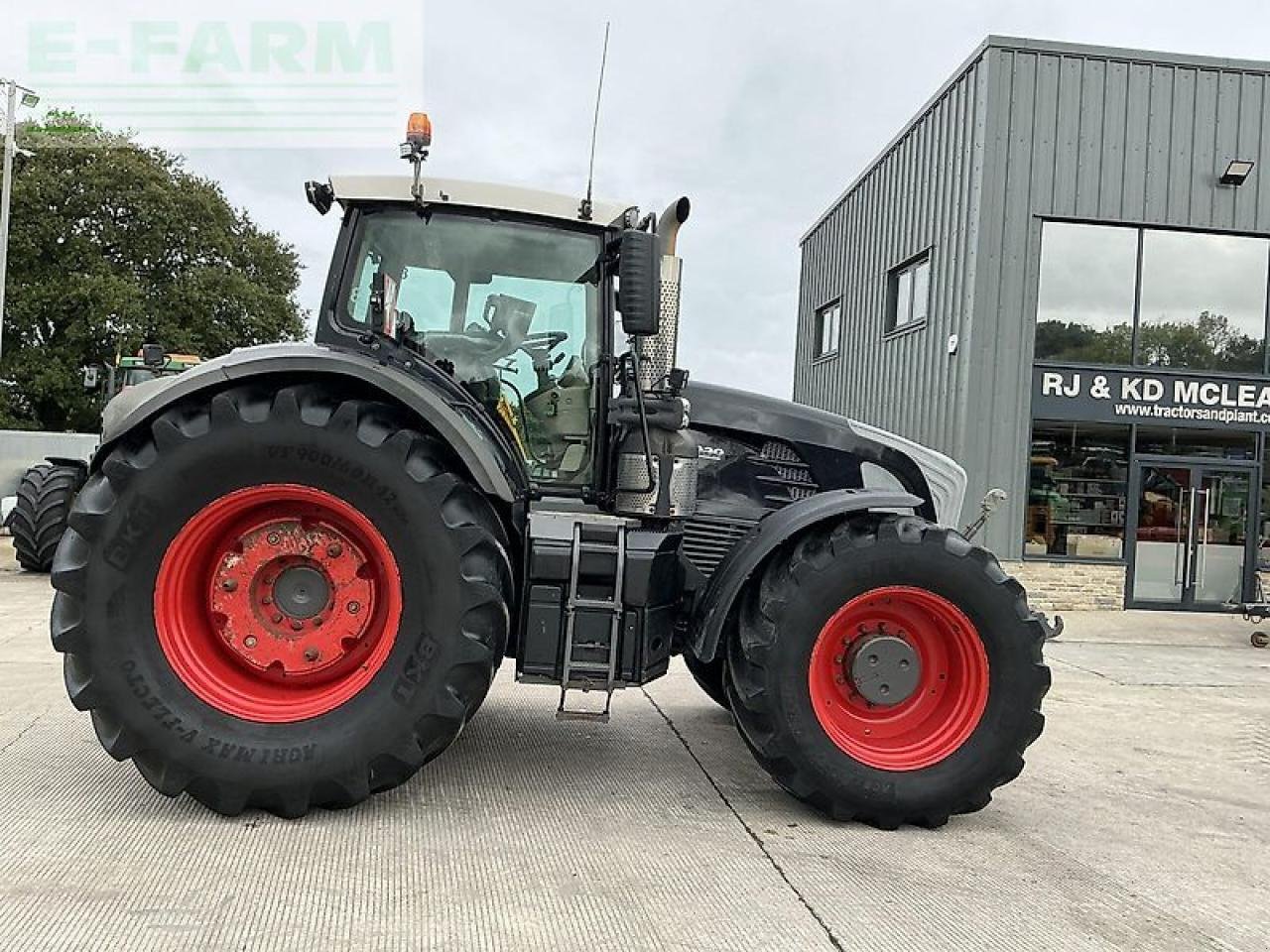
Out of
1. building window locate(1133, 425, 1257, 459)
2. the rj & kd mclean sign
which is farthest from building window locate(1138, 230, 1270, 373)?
building window locate(1133, 425, 1257, 459)

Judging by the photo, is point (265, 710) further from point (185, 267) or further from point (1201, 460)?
point (185, 267)

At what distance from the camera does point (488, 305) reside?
4.26 m

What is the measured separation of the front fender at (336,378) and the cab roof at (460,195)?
2.20 feet

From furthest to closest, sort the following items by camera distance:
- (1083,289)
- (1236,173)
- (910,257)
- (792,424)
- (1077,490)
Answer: (910,257) → (1077,490) → (1083,289) → (1236,173) → (792,424)

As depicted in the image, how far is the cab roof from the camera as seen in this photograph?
4.14m

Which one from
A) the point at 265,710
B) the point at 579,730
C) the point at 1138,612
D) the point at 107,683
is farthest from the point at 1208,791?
the point at 1138,612

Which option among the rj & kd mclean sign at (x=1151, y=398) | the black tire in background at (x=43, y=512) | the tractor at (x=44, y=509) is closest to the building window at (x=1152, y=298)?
the rj & kd mclean sign at (x=1151, y=398)

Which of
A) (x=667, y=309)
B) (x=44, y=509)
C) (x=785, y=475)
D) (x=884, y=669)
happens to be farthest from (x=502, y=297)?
(x=44, y=509)

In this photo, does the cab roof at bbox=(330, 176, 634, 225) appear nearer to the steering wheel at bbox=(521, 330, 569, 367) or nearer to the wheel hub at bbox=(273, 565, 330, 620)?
the steering wheel at bbox=(521, 330, 569, 367)

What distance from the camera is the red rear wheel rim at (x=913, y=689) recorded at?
403 cm

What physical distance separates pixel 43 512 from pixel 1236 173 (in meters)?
13.8

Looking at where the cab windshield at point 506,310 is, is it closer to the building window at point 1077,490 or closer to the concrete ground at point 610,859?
the concrete ground at point 610,859

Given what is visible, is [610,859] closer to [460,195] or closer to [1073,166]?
[460,195]

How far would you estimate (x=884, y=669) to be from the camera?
409cm
